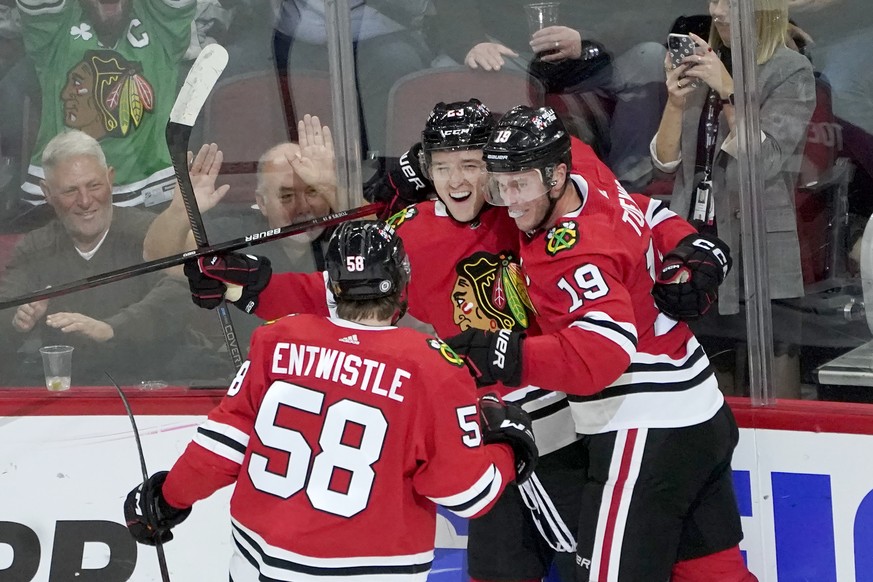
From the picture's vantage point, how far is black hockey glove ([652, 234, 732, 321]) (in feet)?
7.93

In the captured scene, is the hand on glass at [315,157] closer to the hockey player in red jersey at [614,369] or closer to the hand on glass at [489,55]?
the hand on glass at [489,55]

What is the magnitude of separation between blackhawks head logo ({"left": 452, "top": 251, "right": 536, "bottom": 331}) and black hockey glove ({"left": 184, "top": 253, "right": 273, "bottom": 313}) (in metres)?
0.46

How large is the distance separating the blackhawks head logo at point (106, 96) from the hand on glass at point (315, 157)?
1.32 ft

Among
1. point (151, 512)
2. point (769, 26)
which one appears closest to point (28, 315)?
point (151, 512)

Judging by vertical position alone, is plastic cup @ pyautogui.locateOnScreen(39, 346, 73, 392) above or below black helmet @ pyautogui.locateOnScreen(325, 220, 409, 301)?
below

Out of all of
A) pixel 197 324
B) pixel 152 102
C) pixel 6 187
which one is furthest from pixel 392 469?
pixel 6 187

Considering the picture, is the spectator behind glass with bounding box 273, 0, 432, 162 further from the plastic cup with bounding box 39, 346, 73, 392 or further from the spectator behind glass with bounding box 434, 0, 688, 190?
the plastic cup with bounding box 39, 346, 73, 392

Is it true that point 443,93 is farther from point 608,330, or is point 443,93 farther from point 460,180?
point 608,330

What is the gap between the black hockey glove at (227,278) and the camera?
2.64 meters

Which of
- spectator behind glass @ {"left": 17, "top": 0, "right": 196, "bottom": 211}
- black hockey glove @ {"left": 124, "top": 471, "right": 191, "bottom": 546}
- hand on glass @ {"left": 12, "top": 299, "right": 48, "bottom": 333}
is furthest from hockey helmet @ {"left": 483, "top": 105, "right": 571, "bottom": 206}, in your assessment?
hand on glass @ {"left": 12, "top": 299, "right": 48, "bottom": 333}

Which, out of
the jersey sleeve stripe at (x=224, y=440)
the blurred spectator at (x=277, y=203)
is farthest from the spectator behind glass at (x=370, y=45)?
the jersey sleeve stripe at (x=224, y=440)

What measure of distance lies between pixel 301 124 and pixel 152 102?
0.39 meters

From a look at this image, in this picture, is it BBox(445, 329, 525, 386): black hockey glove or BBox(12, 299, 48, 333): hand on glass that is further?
BBox(12, 299, 48, 333): hand on glass

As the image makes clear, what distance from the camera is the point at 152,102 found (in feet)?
9.94
